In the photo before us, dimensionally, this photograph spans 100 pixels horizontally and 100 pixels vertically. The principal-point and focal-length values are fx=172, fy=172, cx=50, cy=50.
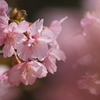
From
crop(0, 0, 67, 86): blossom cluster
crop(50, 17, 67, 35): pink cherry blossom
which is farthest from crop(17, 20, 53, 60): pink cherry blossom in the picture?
crop(50, 17, 67, 35): pink cherry blossom

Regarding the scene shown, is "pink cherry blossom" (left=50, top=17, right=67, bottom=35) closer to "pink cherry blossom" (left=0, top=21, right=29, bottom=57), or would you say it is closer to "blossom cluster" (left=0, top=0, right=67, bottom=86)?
"blossom cluster" (left=0, top=0, right=67, bottom=86)

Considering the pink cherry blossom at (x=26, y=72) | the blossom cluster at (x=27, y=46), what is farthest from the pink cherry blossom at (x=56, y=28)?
the pink cherry blossom at (x=26, y=72)

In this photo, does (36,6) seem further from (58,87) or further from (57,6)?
(58,87)

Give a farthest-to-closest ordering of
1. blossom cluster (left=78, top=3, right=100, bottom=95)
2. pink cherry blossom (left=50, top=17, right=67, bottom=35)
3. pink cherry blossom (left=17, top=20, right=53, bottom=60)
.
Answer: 1. pink cherry blossom (left=50, top=17, right=67, bottom=35)
2. pink cherry blossom (left=17, top=20, right=53, bottom=60)
3. blossom cluster (left=78, top=3, right=100, bottom=95)

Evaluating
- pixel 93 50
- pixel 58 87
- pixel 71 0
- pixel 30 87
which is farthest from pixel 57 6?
pixel 93 50

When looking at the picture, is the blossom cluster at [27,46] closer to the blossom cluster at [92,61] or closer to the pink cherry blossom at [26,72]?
the pink cherry blossom at [26,72]

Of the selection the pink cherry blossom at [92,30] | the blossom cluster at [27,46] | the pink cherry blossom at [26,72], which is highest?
the pink cherry blossom at [92,30]
